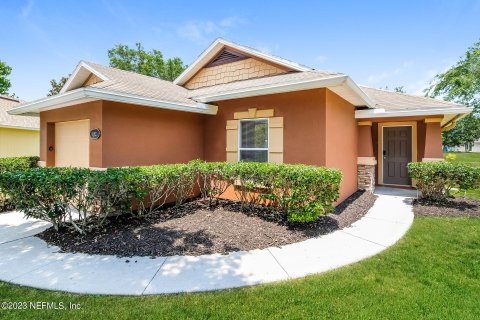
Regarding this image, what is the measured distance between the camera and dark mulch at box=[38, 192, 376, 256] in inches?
166

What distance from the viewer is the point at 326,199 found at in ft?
16.8

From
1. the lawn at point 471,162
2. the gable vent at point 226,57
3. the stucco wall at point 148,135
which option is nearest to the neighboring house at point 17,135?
the stucco wall at point 148,135

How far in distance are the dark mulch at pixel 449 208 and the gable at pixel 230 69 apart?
5.78 metres

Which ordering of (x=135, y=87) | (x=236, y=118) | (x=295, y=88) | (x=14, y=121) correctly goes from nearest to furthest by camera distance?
1. (x=295, y=88)
2. (x=135, y=87)
3. (x=236, y=118)
4. (x=14, y=121)

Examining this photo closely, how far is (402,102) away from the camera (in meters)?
9.32

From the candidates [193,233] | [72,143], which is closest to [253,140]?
[193,233]

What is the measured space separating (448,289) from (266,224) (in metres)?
3.09

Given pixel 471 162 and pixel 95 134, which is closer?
pixel 95 134

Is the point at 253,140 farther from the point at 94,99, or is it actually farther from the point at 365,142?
the point at 365,142

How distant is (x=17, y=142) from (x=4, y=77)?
1835cm

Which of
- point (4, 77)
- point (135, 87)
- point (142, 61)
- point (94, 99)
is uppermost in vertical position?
point (142, 61)

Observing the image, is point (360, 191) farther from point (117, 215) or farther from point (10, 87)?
point (10, 87)

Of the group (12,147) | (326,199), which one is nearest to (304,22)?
(326,199)

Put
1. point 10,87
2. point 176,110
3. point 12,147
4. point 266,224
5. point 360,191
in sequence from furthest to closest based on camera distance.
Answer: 1. point 10,87
2. point 12,147
3. point 360,191
4. point 176,110
5. point 266,224
